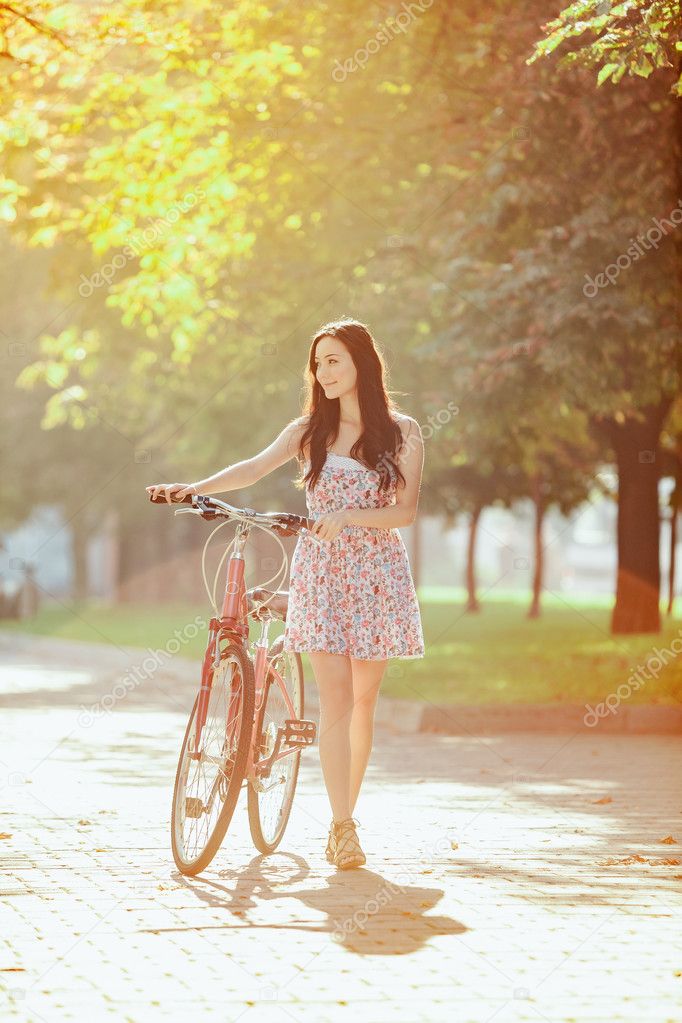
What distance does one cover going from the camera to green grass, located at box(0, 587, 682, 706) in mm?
14984

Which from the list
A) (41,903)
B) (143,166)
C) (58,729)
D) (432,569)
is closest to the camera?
(41,903)

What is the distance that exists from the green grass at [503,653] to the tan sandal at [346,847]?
2.94ft

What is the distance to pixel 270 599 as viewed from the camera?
23.0 ft

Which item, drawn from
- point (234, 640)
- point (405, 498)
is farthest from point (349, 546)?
point (234, 640)

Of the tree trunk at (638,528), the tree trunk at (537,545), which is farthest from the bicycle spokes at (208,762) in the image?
the tree trunk at (537,545)

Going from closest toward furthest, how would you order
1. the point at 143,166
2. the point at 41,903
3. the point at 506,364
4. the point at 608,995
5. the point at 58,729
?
1. the point at 608,995
2. the point at 41,903
3. the point at 58,729
4. the point at 506,364
5. the point at 143,166

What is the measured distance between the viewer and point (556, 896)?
20.3ft

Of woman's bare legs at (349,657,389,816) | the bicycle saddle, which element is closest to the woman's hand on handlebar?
the bicycle saddle

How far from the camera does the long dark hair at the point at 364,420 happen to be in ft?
22.8

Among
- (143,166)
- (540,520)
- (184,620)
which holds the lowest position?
(184,620)

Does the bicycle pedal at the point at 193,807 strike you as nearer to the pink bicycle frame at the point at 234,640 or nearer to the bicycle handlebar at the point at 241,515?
the pink bicycle frame at the point at 234,640

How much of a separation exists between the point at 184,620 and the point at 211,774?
26.6 metres

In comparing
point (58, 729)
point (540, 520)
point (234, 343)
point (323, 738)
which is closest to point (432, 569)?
point (540, 520)

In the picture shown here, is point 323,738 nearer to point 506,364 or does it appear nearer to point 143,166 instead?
point 506,364
